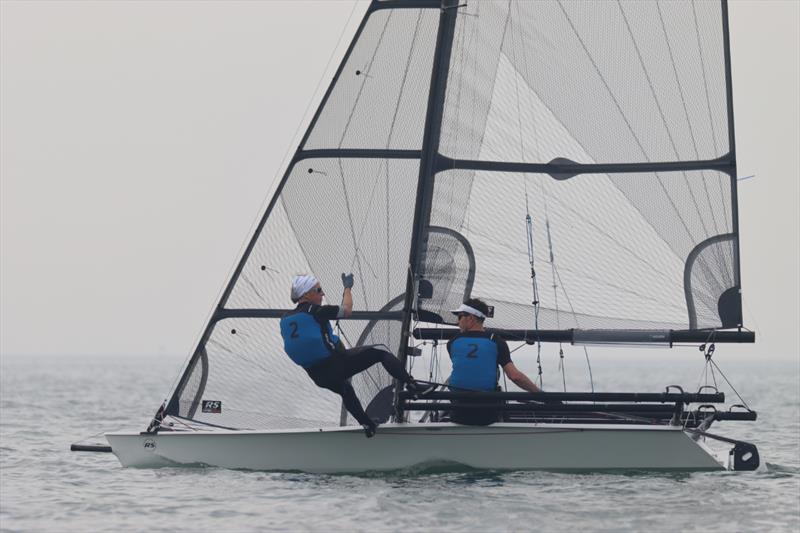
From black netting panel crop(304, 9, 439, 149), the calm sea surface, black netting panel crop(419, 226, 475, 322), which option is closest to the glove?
black netting panel crop(419, 226, 475, 322)

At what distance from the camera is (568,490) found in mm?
11180

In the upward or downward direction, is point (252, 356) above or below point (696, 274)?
below

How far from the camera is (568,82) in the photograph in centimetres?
1293

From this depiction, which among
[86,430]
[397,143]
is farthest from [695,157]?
[86,430]

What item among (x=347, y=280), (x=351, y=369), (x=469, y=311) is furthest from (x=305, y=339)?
(x=469, y=311)

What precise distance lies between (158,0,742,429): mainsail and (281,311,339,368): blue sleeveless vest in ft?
3.35

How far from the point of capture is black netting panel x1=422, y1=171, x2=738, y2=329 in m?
12.5

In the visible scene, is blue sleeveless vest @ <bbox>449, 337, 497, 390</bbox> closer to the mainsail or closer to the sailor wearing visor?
the sailor wearing visor

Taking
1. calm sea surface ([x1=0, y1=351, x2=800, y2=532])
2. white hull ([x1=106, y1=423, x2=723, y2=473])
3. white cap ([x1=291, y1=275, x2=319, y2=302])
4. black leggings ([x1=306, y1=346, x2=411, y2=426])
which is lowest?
calm sea surface ([x1=0, y1=351, x2=800, y2=532])

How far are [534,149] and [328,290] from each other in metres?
2.30

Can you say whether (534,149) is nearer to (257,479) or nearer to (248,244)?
(248,244)

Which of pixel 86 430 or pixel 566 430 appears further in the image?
pixel 86 430

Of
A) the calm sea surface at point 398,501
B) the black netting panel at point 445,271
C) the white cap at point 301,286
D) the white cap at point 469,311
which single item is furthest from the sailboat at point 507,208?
the white cap at point 301,286

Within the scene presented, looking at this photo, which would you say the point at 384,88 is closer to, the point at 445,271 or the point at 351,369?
the point at 445,271
